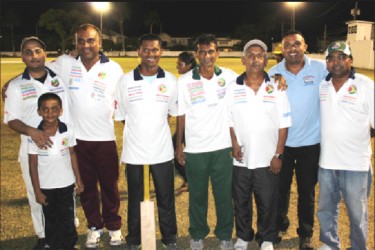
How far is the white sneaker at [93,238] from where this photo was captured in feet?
15.5

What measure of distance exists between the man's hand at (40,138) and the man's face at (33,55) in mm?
744

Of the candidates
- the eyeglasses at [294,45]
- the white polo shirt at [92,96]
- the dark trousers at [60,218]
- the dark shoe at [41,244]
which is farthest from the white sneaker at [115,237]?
the eyeglasses at [294,45]

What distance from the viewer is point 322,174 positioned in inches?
167

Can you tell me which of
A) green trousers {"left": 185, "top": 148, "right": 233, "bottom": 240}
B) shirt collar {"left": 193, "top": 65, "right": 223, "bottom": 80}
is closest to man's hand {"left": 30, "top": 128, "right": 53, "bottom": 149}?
green trousers {"left": 185, "top": 148, "right": 233, "bottom": 240}

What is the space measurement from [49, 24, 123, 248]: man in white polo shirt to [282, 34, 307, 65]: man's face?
2.06 meters

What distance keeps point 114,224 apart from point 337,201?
2734 millimetres

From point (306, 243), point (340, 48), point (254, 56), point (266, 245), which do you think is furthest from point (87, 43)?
point (306, 243)

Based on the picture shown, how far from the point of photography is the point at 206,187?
4633mm

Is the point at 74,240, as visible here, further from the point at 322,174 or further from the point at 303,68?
the point at 303,68

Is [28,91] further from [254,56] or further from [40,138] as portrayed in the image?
[254,56]

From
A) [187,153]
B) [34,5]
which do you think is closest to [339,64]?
[187,153]

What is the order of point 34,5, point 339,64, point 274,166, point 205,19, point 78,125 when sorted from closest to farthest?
point 339,64 < point 274,166 < point 78,125 < point 34,5 < point 205,19

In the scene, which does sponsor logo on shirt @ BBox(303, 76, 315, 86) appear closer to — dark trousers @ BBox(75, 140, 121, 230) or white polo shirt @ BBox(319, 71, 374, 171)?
white polo shirt @ BBox(319, 71, 374, 171)

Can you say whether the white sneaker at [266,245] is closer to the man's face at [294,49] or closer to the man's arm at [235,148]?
the man's arm at [235,148]
